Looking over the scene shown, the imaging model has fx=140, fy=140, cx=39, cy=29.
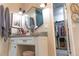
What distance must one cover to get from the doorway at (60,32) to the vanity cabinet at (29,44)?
4.3 inches

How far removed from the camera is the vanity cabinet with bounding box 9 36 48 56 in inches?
48.6

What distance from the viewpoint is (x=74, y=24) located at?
1.28 m

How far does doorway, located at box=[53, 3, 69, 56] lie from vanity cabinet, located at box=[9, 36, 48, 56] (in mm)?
110

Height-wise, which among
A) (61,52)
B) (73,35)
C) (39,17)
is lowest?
(61,52)

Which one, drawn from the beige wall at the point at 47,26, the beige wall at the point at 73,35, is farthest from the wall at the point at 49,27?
the beige wall at the point at 73,35

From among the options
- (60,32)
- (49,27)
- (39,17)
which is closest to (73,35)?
(60,32)

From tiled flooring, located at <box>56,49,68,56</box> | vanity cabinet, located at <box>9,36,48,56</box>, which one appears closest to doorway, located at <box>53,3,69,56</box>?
tiled flooring, located at <box>56,49,68,56</box>

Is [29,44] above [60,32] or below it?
below

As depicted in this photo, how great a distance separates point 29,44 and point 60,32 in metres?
0.30

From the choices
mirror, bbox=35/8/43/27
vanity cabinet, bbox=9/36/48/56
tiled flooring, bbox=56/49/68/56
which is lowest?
tiled flooring, bbox=56/49/68/56

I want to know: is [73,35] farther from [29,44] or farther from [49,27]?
A: [29,44]

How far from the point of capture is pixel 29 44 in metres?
1.24

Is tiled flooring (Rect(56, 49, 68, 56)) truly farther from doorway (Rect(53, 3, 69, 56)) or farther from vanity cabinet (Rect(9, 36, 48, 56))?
vanity cabinet (Rect(9, 36, 48, 56))

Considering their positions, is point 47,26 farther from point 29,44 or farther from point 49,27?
point 29,44
